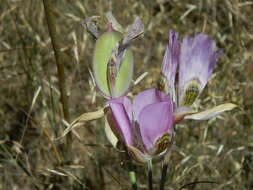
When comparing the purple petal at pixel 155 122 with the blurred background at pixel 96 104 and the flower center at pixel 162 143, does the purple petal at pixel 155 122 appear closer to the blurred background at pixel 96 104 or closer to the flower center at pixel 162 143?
the flower center at pixel 162 143

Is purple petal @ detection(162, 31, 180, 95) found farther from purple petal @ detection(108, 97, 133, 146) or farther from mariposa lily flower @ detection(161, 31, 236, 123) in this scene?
purple petal @ detection(108, 97, 133, 146)

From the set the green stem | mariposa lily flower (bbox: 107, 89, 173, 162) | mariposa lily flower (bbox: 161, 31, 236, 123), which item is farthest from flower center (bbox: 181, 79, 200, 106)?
the green stem

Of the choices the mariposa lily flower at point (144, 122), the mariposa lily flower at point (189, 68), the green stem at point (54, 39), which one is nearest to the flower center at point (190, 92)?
the mariposa lily flower at point (189, 68)

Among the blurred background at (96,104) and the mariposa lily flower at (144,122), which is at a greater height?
the mariposa lily flower at (144,122)

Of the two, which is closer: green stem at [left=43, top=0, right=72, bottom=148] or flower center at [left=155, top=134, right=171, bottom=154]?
flower center at [left=155, top=134, right=171, bottom=154]

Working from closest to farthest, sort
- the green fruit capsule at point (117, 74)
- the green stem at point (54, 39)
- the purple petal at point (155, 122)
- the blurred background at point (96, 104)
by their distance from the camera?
the purple petal at point (155, 122), the green fruit capsule at point (117, 74), the green stem at point (54, 39), the blurred background at point (96, 104)

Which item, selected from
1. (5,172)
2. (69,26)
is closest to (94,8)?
(69,26)

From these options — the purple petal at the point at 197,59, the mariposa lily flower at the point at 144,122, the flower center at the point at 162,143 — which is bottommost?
the flower center at the point at 162,143
